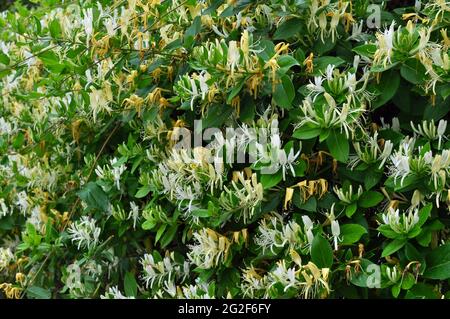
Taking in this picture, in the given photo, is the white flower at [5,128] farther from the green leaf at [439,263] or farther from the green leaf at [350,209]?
the green leaf at [439,263]

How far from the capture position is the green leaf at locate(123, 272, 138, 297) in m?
1.88

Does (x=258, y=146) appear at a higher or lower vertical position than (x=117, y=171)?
higher

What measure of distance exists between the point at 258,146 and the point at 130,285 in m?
0.70

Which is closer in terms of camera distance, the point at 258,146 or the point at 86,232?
the point at 258,146

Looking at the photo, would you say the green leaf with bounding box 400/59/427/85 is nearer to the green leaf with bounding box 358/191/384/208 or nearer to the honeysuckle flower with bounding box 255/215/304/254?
the green leaf with bounding box 358/191/384/208

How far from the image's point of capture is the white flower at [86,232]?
1948 mm

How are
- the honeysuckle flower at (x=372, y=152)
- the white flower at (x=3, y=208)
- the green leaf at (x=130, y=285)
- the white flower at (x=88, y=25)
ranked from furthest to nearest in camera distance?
the white flower at (x=3, y=208) → the green leaf at (x=130, y=285) → the white flower at (x=88, y=25) → the honeysuckle flower at (x=372, y=152)

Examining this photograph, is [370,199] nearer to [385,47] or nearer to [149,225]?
[385,47]

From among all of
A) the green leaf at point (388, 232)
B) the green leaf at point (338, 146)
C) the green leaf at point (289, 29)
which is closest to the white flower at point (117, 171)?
the green leaf at point (289, 29)

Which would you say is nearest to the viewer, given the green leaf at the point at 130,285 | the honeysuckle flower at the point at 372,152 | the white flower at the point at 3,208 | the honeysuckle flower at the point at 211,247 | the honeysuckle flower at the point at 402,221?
the honeysuckle flower at the point at 402,221

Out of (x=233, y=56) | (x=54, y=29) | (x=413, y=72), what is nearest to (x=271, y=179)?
(x=233, y=56)

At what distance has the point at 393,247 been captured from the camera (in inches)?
54.1

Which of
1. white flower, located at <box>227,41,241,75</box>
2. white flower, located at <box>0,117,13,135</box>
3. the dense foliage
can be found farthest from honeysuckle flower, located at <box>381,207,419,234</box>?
white flower, located at <box>0,117,13,135</box>
